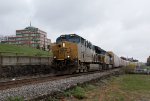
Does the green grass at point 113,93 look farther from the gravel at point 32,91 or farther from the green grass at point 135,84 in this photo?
the gravel at point 32,91

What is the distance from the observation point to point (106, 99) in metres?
13.0

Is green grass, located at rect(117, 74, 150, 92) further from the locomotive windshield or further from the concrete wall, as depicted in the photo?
the concrete wall

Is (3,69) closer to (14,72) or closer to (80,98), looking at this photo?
(14,72)

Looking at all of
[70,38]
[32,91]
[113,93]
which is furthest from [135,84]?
[32,91]

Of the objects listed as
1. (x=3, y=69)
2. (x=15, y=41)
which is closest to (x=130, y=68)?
(x=3, y=69)

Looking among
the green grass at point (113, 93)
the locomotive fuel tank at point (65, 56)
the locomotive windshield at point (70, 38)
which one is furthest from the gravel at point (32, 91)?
the locomotive windshield at point (70, 38)

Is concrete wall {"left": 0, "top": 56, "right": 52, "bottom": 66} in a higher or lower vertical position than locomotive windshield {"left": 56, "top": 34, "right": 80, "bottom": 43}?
lower

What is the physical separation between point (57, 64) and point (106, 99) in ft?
52.3

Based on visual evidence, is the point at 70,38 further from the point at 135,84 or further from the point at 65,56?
the point at 135,84

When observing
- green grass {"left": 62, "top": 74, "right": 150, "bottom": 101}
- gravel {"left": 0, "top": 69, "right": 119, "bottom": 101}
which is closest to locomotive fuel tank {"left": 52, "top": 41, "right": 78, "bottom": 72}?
green grass {"left": 62, "top": 74, "right": 150, "bottom": 101}

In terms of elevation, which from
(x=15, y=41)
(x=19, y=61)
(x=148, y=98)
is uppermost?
(x=15, y=41)

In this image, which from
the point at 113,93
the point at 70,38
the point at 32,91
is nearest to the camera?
the point at 32,91

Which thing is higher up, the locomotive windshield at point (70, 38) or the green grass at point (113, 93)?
the locomotive windshield at point (70, 38)

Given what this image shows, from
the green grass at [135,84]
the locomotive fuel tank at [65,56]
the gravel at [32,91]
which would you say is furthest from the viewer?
the locomotive fuel tank at [65,56]
